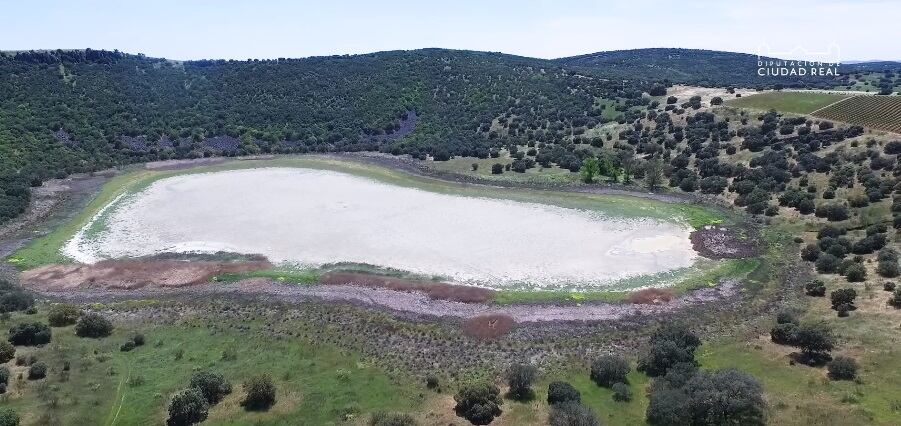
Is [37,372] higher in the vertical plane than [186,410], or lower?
higher

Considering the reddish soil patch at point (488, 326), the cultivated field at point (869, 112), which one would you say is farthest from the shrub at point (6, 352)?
the cultivated field at point (869, 112)

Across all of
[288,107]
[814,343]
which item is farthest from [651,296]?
[288,107]

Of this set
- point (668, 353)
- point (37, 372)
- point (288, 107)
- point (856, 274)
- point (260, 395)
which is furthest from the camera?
point (288, 107)

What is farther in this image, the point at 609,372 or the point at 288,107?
the point at 288,107

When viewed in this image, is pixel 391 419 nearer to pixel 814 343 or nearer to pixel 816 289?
pixel 814 343

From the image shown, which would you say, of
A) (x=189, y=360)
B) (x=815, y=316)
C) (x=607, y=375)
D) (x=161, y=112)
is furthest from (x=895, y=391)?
(x=161, y=112)

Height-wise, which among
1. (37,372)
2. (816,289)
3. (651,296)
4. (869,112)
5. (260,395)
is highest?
(869,112)

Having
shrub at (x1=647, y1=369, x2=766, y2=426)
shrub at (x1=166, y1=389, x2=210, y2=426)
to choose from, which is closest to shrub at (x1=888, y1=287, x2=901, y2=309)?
shrub at (x1=647, y1=369, x2=766, y2=426)
